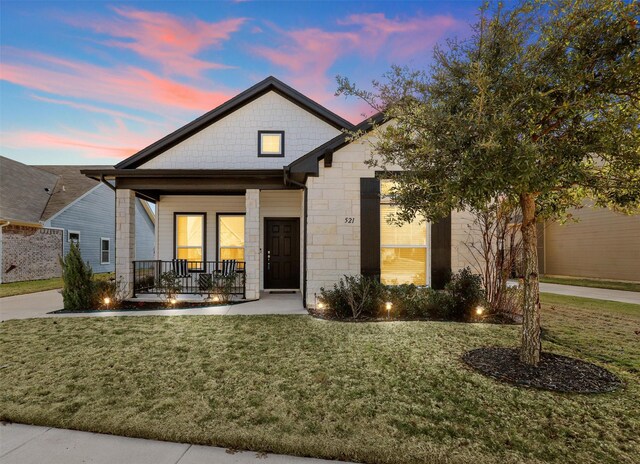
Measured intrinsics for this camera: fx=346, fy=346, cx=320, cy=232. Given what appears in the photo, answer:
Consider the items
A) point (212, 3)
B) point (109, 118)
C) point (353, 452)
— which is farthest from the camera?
point (109, 118)

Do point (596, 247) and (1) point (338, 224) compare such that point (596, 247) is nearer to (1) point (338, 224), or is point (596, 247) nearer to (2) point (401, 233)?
(2) point (401, 233)

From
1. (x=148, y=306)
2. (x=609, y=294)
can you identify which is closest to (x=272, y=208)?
(x=148, y=306)

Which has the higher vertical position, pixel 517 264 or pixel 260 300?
pixel 517 264

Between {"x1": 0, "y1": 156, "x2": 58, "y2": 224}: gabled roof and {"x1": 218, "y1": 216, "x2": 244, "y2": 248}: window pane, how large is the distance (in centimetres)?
1074

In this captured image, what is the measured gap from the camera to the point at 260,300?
9.52 meters

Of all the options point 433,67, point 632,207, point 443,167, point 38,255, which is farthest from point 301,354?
point 38,255

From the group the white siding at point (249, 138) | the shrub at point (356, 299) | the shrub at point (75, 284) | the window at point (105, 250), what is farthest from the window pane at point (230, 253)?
the window at point (105, 250)

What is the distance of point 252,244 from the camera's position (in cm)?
938

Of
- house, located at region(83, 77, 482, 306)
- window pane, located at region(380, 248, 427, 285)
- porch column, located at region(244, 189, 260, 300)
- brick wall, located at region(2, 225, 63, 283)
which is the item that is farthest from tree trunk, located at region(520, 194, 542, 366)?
brick wall, located at region(2, 225, 63, 283)

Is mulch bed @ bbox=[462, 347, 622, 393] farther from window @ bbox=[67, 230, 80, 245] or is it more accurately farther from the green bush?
window @ bbox=[67, 230, 80, 245]

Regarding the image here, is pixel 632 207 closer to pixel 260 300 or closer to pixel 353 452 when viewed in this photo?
pixel 353 452

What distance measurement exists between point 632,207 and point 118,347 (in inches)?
296

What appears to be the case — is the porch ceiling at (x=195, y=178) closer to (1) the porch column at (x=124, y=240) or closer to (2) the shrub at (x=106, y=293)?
(1) the porch column at (x=124, y=240)

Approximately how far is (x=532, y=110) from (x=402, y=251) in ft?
17.2
